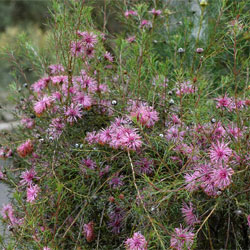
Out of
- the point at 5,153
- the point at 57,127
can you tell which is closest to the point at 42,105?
the point at 57,127

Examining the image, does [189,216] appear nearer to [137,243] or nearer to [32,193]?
[137,243]

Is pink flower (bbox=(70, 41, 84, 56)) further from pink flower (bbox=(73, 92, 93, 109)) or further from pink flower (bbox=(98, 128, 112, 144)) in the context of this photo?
pink flower (bbox=(98, 128, 112, 144))

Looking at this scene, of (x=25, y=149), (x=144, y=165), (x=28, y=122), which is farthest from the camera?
(x=28, y=122)

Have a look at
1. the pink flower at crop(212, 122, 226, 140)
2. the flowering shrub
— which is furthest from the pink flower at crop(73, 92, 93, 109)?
the pink flower at crop(212, 122, 226, 140)

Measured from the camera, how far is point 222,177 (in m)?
0.74

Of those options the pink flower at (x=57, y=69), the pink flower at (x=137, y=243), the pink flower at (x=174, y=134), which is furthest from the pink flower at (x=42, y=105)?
the pink flower at (x=137, y=243)

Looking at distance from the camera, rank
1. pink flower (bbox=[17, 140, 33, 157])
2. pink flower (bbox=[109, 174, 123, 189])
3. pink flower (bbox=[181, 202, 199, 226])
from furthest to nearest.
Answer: pink flower (bbox=[17, 140, 33, 157]) < pink flower (bbox=[109, 174, 123, 189]) < pink flower (bbox=[181, 202, 199, 226])

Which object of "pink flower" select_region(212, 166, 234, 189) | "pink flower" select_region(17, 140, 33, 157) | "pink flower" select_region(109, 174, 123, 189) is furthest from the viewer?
"pink flower" select_region(17, 140, 33, 157)

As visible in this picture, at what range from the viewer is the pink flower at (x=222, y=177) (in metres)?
0.74

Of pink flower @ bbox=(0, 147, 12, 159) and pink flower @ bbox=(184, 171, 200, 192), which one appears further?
pink flower @ bbox=(0, 147, 12, 159)

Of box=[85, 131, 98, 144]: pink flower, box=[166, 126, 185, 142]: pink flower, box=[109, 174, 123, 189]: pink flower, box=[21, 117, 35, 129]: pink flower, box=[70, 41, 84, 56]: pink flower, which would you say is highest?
box=[70, 41, 84, 56]: pink flower

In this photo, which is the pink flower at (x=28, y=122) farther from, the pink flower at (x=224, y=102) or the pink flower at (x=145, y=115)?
the pink flower at (x=224, y=102)

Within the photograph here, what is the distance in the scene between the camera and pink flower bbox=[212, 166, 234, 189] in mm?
738

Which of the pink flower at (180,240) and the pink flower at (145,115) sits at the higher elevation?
the pink flower at (145,115)
